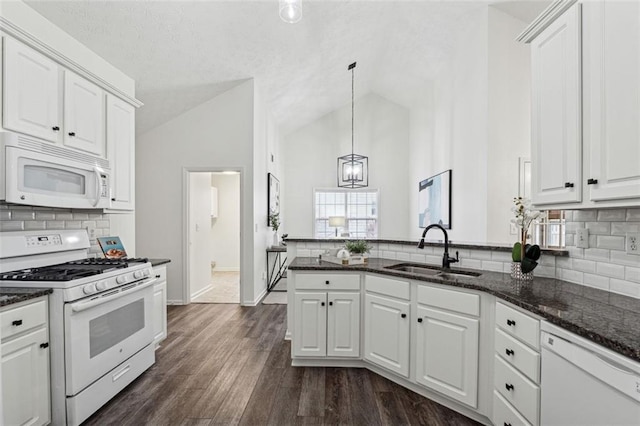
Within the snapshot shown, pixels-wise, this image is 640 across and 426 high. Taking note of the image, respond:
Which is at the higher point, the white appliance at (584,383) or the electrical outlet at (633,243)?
the electrical outlet at (633,243)

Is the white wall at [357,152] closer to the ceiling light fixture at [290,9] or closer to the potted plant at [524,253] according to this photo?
the potted plant at [524,253]

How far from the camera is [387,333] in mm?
2400

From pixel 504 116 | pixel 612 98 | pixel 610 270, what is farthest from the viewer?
pixel 504 116

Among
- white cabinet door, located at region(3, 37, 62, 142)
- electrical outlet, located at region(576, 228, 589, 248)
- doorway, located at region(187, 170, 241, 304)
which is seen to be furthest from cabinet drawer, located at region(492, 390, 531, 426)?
doorway, located at region(187, 170, 241, 304)

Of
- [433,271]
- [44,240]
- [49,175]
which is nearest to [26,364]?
[44,240]

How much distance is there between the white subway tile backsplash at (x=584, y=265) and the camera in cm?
184

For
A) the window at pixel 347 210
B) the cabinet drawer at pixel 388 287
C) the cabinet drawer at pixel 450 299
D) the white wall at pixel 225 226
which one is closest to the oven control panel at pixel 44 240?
the cabinet drawer at pixel 388 287

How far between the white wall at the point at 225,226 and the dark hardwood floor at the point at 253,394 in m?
4.31

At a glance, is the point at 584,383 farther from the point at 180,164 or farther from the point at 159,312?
the point at 180,164

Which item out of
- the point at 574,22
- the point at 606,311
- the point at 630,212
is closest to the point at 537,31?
the point at 574,22

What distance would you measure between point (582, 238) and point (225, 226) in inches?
270

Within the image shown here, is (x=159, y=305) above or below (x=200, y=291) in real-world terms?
above

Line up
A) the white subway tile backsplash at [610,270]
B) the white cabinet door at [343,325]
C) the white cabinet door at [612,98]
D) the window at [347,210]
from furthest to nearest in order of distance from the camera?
the window at [347,210] → the white cabinet door at [343,325] → the white subway tile backsplash at [610,270] → the white cabinet door at [612,98]

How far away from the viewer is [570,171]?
5.34 ft
